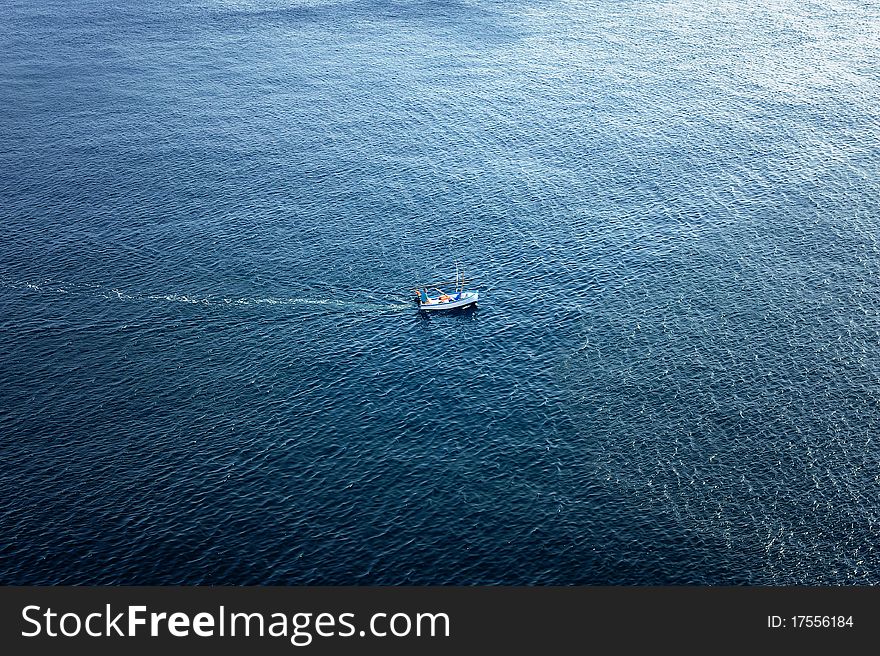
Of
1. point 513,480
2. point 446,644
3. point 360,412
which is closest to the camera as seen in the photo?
point 446,644

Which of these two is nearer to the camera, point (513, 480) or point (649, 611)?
point (649, 611)

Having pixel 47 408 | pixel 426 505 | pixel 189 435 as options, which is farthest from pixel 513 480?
pixel 47 408

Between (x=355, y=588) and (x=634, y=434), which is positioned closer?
(x=355, y=588)

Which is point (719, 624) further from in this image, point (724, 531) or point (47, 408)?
point (47, 408)

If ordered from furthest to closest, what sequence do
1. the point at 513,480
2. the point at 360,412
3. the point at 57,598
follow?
the point at 360,412, the point at 513,480, the point at 57,598

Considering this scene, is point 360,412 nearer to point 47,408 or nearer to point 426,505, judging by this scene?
point 426,505

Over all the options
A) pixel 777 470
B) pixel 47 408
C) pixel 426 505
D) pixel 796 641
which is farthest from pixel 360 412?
pixel 796 641

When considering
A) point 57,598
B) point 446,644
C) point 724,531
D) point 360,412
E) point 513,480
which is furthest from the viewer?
point 360,412

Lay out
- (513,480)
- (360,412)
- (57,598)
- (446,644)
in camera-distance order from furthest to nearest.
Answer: (360,412) → (513,480) → (57,598) → (446,644)

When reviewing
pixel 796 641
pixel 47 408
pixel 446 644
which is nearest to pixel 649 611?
pixel 796 641

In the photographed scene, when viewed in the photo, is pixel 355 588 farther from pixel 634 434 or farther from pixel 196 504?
pixel 634 434
